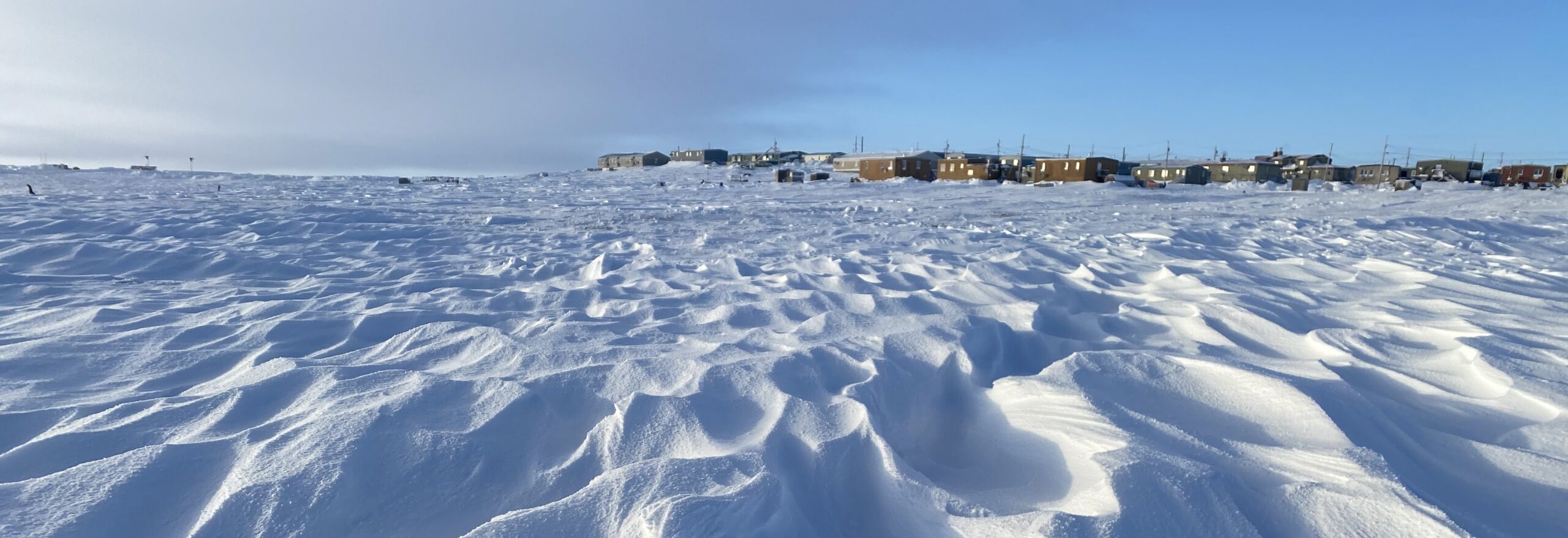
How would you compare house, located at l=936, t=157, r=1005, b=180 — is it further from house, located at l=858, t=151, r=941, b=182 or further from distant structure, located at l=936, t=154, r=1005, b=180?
house, located at l=858, t=151, r=941, b=182

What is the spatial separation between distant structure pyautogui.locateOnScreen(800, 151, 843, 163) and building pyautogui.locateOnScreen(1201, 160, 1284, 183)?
2724cm

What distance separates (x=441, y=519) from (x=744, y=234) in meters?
7.67

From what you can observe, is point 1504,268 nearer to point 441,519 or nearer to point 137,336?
point 441,519

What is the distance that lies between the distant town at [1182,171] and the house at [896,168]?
0.03 meters

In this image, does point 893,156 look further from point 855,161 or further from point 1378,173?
point 1378,173

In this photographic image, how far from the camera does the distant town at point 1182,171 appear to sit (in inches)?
1297

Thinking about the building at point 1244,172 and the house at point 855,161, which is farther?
the house at point 855,161

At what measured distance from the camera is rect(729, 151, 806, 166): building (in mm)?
56084

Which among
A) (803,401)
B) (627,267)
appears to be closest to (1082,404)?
(803,401)

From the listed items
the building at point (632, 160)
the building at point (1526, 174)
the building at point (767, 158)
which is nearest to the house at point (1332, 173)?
the building at point (1526, 174)

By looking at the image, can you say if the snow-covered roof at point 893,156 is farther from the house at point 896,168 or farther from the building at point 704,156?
the building at point 704,156

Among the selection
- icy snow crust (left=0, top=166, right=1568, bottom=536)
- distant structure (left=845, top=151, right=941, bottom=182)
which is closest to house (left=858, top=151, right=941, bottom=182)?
distant structure (left=845, top=151, right=941, bottom=182)

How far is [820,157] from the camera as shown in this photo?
60.7m

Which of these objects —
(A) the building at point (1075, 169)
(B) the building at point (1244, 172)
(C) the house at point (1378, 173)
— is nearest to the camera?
(A) the building at point (1075, 169)
